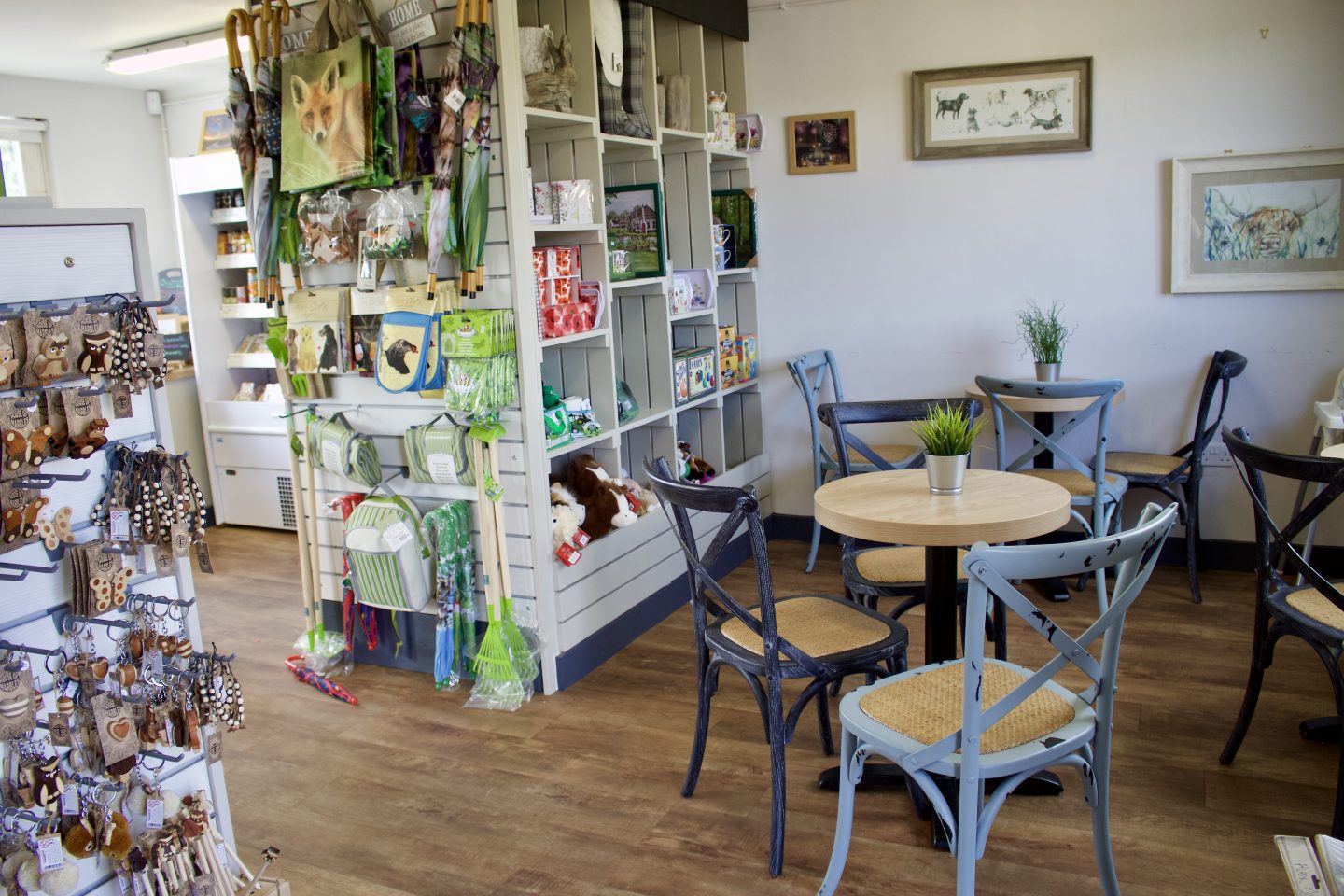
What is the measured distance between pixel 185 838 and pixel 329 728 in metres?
1.36

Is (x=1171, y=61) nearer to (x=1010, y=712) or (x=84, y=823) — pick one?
(x=1010, y=712)

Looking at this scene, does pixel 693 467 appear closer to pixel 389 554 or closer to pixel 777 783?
pixel 389 554

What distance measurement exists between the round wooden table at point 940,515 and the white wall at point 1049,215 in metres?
2.00

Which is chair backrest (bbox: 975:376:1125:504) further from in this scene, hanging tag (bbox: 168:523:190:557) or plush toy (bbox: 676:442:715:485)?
hanging tag (bbox: 168:523:190:557)

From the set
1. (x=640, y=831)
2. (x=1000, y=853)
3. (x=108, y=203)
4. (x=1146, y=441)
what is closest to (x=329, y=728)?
(x=640, y=831)

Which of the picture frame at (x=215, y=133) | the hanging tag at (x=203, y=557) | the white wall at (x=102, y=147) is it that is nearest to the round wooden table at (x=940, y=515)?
the hanging tag at (x=203, y=557)

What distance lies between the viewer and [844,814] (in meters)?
2.33

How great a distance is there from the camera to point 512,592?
3666 millimetres

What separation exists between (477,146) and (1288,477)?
2377mm

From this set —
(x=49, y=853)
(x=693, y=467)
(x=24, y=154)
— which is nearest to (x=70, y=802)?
(x=49, y=853)

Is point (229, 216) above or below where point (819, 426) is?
above

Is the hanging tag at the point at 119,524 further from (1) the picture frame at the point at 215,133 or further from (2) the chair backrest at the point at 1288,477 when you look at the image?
(1) the picture frame at the point at 215,133

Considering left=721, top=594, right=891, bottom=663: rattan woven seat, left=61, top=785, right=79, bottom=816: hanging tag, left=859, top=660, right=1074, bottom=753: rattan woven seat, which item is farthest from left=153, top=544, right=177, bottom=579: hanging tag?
left=859, top=660, right=1074, bottom=753: rattan woven seat

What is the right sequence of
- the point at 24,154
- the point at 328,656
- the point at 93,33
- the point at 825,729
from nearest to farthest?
the point at 825,729
the point at 328,656
the point at 93,33
the point at 24,154
